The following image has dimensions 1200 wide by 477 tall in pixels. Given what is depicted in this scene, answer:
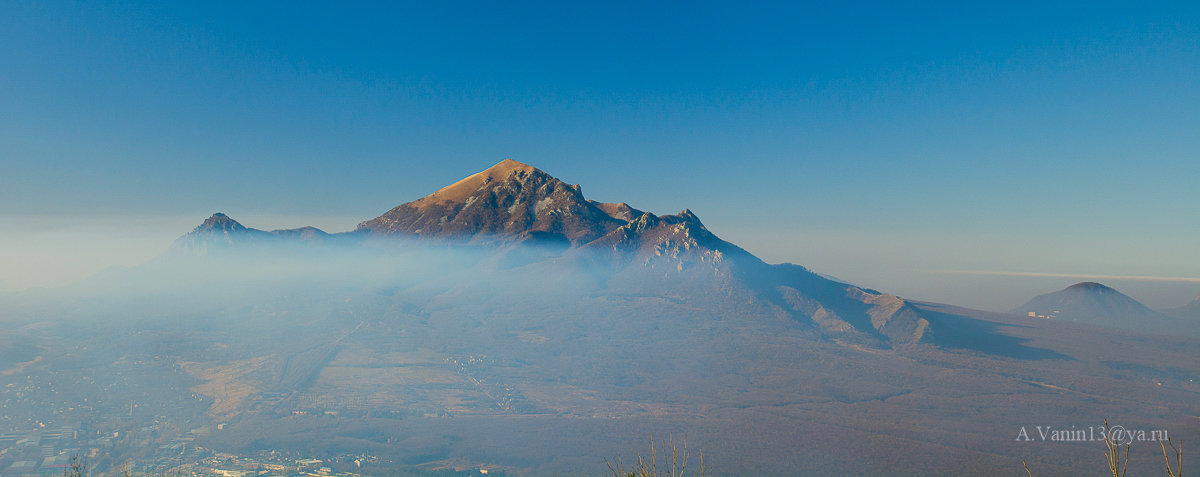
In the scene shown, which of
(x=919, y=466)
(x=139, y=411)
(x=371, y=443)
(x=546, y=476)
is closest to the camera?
(x=546, y=476)

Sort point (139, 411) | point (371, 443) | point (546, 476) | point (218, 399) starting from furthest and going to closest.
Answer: point (218, 399) → point (139, 411) → point (371, 443) → point (546, 476)

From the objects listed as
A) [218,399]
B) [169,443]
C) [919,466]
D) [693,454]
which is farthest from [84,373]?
[919,466]

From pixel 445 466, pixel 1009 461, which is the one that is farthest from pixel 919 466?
pixel 445 466

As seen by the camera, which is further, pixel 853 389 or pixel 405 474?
pixel 853 389

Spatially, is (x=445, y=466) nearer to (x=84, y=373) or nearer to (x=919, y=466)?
(x=919, y=466)

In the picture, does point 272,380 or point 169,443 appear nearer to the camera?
point 169,443

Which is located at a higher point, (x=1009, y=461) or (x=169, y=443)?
(x=1009, y=461)

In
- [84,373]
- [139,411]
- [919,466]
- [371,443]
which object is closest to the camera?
[919,466]

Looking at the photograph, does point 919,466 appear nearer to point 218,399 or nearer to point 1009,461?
point 1009,461

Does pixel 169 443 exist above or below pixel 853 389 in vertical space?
below
